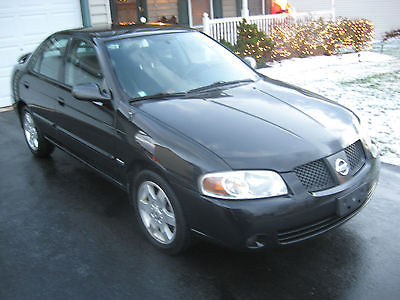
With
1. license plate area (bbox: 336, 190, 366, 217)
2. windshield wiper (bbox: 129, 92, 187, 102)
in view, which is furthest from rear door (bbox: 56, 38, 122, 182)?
license plate area (bbox: 336, 190, 366, 217)

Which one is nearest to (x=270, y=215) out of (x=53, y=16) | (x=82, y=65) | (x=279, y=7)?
(x=82, y=65)

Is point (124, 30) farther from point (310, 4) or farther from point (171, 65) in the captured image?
point (310, 4)

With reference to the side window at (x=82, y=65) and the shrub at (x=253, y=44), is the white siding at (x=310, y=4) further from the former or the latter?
the side window at (x=82, y=65)

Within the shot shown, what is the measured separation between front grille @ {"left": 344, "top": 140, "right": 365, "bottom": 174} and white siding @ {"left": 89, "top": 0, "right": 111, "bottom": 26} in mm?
8173

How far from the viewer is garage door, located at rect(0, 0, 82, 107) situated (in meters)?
8.98

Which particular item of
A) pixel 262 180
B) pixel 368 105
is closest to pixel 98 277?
pixel 262 180

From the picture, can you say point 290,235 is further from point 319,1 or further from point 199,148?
point 319,1

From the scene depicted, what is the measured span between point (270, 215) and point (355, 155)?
952 millimetres

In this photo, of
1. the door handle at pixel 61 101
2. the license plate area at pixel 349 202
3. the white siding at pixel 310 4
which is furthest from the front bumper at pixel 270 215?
the white siding at pixel 310 4

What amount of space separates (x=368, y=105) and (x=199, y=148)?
542 cm

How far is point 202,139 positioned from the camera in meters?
3.11

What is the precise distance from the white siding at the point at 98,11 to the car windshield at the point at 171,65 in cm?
642

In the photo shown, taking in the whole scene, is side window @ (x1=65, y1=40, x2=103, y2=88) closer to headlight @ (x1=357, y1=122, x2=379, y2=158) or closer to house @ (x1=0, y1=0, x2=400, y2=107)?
headlight @ (x1=357, y1=122, x2=379, y2=158)

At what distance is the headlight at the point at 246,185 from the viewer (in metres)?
2.85
